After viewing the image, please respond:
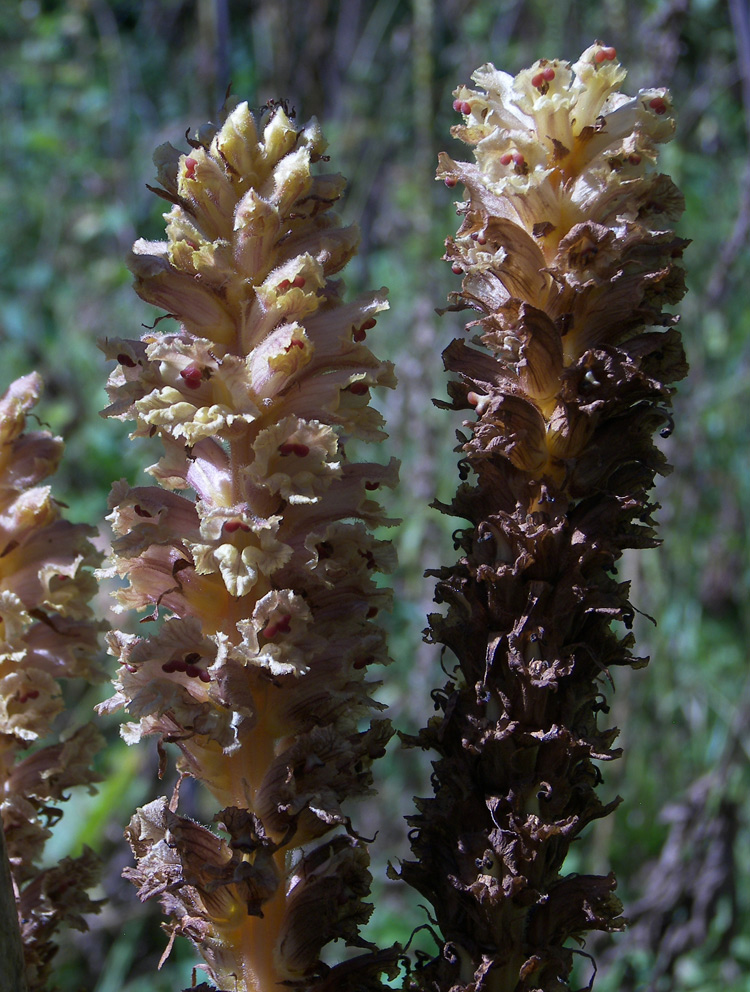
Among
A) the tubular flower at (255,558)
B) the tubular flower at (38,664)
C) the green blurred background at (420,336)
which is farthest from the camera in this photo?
the green blurred background at (420,336)

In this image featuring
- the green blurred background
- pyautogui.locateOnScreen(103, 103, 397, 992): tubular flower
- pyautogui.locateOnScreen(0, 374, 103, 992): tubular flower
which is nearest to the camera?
pyautogui.locateOnScreen(103, 103, 397, 992): tubular flower

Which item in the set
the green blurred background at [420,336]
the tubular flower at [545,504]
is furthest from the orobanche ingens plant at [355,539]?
the green blurred background at [420,336]

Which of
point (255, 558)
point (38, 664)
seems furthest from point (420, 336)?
point (255, 558)

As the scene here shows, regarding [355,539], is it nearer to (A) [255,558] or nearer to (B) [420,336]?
(A) [255,558]

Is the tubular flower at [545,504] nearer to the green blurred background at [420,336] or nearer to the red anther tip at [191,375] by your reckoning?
the red anther tip at [191,375]

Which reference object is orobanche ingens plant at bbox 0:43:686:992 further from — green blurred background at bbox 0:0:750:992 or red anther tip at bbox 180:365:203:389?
green blurred background at bbox 0:0:750:992

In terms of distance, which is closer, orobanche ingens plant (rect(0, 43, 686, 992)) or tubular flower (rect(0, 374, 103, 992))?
orobanche ingens plant (rect(0, 43, 686, 992))

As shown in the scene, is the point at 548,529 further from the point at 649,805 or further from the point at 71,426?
the point at 71,426

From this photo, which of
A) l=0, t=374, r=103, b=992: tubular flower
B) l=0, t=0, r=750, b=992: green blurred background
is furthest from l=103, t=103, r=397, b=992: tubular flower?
l=0, t=0, r=750, b=992: green blurred background

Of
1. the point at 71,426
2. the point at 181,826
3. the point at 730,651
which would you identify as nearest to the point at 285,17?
the point at 71,426
